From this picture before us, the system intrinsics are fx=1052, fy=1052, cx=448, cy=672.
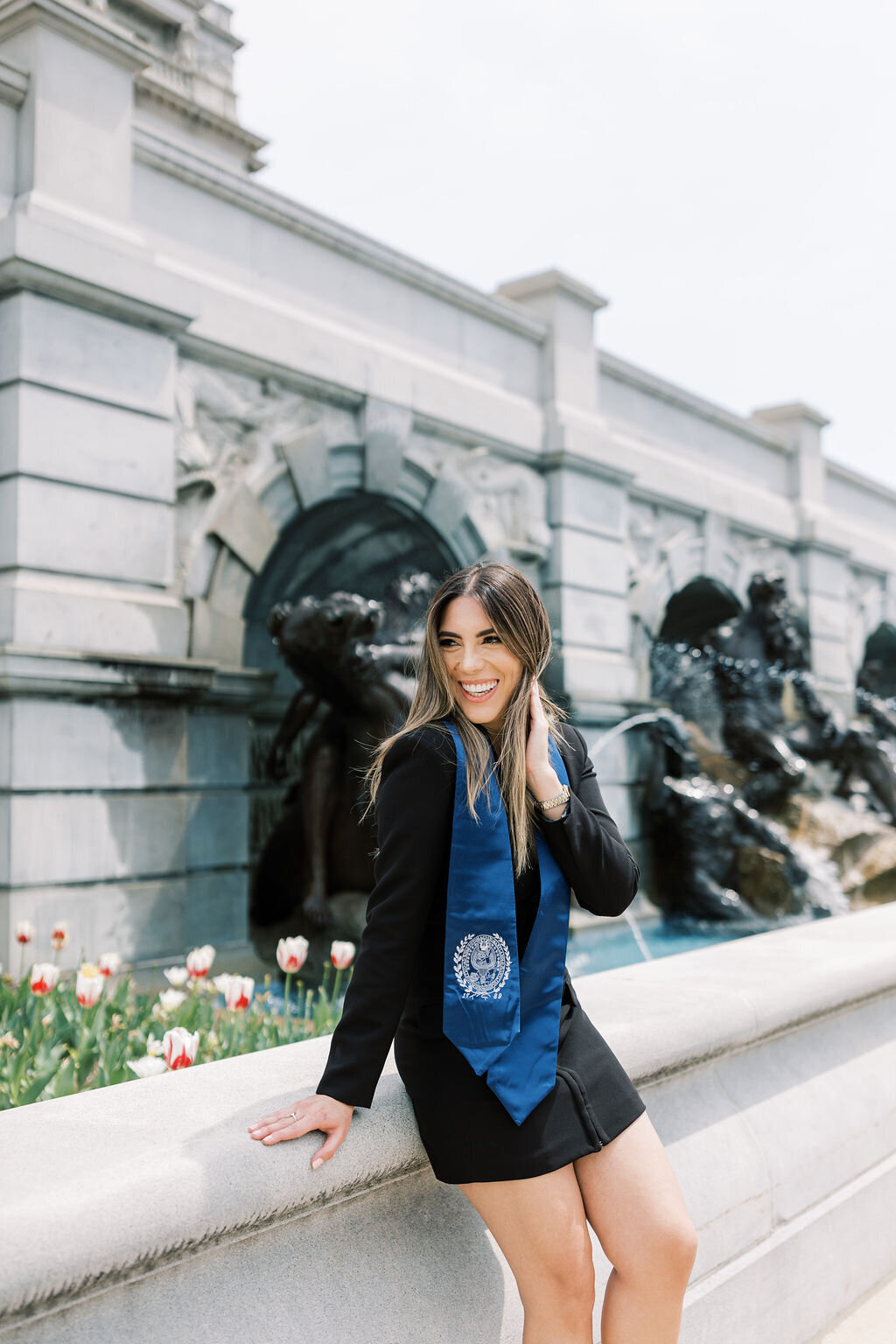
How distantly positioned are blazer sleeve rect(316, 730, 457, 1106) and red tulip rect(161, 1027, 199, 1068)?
3.19ft

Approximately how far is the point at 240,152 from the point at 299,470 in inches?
385

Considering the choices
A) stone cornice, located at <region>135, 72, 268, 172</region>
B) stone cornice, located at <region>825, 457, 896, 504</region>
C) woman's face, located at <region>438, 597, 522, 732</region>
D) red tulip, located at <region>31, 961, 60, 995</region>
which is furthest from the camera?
stone cornice, located at <region>825, 457, 896, 504</region>

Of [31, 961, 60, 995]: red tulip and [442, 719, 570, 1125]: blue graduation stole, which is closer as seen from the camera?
[442, 719, 570, 1125]: blue graduation stole

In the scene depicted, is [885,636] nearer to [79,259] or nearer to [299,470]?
[299,470]

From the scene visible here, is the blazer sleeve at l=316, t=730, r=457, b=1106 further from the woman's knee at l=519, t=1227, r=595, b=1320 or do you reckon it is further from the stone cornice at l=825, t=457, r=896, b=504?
the stone cornice at l=825, t=457, r=896, b=504

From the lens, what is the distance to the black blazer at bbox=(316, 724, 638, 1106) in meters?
1.86

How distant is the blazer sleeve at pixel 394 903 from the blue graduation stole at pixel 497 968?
0.04 m

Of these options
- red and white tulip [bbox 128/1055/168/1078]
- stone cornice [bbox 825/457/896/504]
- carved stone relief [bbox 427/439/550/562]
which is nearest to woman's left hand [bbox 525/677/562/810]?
red and white tulip [bbox 128/1055/168/1078]

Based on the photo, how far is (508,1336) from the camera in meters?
2.08

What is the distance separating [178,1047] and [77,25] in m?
6.88

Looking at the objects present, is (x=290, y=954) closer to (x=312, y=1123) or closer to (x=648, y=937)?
(x=312, y=1123)

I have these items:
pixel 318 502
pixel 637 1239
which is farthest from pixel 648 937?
pixel 637 1239

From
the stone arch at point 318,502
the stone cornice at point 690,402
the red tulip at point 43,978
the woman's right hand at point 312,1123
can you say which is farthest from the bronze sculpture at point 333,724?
the stone cornice at point 690,402

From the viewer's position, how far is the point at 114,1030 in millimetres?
3721
